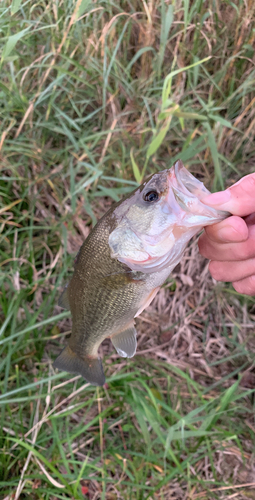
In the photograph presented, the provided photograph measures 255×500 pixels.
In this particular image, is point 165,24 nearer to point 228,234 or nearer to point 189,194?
point 189,194

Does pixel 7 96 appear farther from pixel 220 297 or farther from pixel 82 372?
pixel 220 297

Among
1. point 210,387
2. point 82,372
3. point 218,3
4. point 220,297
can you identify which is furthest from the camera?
point 220,297

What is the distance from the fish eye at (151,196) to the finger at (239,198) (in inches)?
9.5

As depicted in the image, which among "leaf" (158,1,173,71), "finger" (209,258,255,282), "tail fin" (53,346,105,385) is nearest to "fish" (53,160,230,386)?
"tail fin" (53,346,105,385)

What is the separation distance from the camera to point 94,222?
2385 mm

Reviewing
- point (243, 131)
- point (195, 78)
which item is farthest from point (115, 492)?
point (195, 78)

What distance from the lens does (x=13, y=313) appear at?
236cm

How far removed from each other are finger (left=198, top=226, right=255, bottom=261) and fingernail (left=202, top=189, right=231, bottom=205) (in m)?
0.26

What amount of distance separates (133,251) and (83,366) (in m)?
0.87

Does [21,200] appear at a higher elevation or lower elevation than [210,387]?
higher

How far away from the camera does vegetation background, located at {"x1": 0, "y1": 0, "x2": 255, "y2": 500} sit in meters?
2.14

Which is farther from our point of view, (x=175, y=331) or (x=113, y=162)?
(x=175, y=331)

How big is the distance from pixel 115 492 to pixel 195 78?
2.91 m

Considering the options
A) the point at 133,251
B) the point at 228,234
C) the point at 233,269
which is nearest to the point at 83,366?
the point at 133,251
